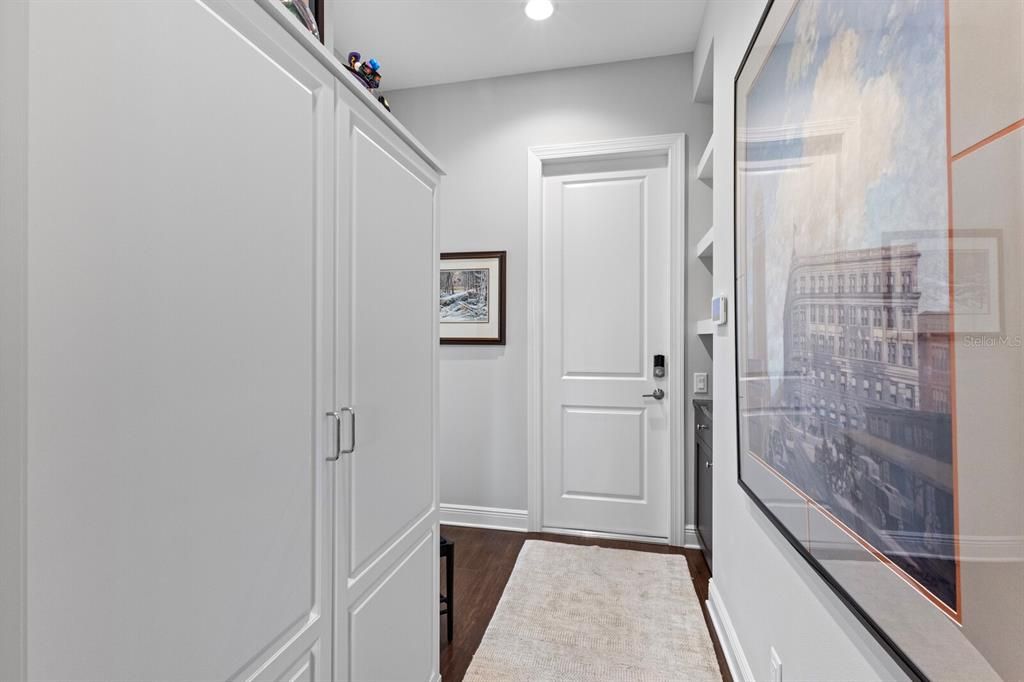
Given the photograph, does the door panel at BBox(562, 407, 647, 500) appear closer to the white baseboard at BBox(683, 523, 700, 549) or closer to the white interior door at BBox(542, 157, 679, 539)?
the white interior door at BBox(542, 157, 679, 539)

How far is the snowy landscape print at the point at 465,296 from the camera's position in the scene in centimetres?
315

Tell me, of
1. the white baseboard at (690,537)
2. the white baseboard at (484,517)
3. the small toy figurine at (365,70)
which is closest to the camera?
the small toy figurine at (365,70)

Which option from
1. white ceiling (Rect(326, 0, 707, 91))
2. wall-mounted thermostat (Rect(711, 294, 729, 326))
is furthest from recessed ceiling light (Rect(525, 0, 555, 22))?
wall-mounted thermostat (Rect(711, 294, 729, 326))

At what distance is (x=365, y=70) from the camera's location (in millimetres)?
1333

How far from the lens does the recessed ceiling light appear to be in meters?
2.39

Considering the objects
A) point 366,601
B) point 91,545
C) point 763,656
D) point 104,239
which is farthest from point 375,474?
point 763,656

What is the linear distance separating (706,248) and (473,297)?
141 cm

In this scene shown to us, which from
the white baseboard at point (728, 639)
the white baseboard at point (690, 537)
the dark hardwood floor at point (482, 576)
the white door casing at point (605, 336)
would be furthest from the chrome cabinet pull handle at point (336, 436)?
the white baseboard at point (690, 537)

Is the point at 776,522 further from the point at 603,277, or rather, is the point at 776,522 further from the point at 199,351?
the point at 603,277

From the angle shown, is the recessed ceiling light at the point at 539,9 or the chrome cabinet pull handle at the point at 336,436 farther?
the recessed ceiling light at the point at 539,9

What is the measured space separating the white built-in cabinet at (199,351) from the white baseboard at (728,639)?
1.20 m

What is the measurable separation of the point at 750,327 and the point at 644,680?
4.28 feet

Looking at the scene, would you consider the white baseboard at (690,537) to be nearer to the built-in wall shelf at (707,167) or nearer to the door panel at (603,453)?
the door panel at (603,453)

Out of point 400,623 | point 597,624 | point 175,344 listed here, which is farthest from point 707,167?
point 175,344
